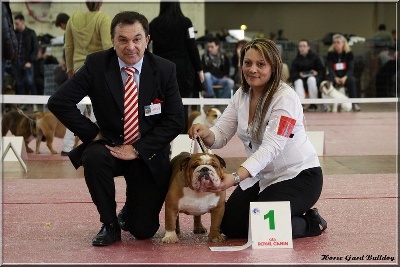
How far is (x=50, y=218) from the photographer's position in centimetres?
471

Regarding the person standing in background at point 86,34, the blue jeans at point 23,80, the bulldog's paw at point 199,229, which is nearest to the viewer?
the bulldog's paw at point 199,229

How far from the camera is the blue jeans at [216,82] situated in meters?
13.9

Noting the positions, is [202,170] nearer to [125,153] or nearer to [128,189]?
[125,153]

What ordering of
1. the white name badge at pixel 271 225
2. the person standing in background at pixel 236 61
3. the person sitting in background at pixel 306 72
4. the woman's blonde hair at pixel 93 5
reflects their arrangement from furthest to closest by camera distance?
the person standing in background at pixel 236 61
the person sitting in background at pixel 306 72
the woman's blonde hair at pixel 93 5
the white name badge at pixel 271 225

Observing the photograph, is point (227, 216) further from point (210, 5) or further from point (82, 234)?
point (210, 5)

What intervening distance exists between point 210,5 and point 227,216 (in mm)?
19656

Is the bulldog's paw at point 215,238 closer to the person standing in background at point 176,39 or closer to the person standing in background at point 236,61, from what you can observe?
the person standing in background at point 176,39

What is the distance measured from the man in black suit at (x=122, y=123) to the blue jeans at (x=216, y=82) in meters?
9.77

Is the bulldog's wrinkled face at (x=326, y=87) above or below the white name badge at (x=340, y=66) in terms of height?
below

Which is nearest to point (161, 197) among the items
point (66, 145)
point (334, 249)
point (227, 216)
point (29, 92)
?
point (227, 216)

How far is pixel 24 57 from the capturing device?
13.0 m

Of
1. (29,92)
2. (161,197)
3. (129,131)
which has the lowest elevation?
(29,92)

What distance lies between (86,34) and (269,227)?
357 centimetres

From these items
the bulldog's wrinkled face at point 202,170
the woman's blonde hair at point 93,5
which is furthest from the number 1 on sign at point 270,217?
the woman's blonde hair at point 93,5
